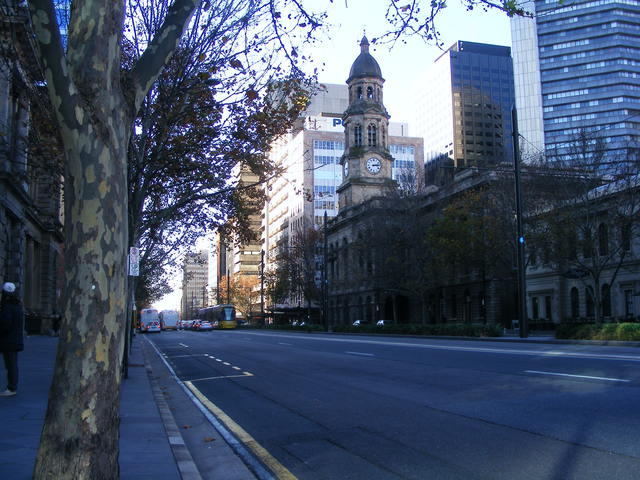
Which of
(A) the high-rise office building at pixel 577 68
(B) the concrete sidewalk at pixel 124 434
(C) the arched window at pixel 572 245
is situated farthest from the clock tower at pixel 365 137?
(B) the concrete sidewalk at pixel 124 434

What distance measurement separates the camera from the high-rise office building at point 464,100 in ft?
469

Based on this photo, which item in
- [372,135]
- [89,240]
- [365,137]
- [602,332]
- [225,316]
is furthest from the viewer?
[372,135]

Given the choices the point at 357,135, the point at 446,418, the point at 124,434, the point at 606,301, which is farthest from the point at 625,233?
the point at 357,135

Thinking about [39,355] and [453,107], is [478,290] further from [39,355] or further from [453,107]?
[453,107]

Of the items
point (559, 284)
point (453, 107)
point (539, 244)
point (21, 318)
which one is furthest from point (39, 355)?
point (453, 107)

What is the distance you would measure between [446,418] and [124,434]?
412 cm

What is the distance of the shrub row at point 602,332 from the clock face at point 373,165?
5900 cm

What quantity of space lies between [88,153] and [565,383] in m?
9.14

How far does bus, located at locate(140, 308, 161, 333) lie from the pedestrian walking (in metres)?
68.8

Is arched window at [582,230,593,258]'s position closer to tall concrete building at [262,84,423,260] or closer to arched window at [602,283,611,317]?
arched window at [602,283,611,317]

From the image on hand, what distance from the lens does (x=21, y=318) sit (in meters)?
10.9

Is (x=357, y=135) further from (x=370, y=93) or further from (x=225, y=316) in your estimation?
(x=225, y=316)

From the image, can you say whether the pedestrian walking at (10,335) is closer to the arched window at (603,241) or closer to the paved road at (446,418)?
the paved road at (446,418)

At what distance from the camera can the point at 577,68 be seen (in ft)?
371
